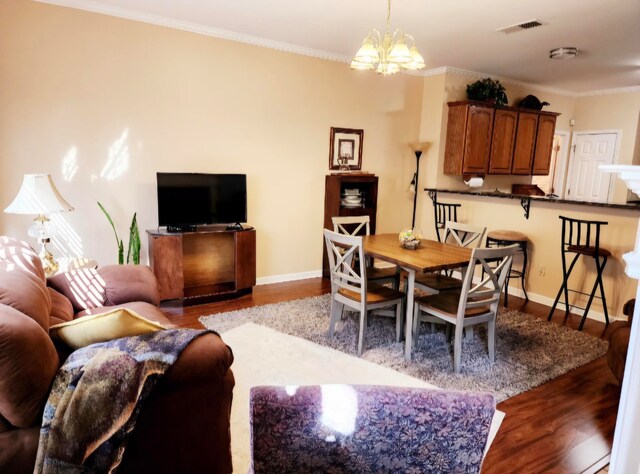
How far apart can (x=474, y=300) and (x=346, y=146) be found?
9.40 feet

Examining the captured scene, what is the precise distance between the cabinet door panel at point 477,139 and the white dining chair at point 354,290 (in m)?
2.94

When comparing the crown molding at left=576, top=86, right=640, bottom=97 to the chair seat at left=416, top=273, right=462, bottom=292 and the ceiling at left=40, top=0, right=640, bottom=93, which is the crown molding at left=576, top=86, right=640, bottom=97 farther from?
the chair seat at left=416, top=273, right=462, bottom=292

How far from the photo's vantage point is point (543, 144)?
6445 mm

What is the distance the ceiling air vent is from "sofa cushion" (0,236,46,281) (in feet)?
13.9

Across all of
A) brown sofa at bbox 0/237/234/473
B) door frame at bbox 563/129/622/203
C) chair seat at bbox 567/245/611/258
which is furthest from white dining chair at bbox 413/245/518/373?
door frame at bbox 563/129/622/203

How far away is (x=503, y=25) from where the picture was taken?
3.98m

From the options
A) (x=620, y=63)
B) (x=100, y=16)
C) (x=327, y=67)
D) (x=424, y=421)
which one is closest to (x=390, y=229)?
(x=327, y=67)

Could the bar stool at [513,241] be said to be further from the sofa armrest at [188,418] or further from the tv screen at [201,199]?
the sofa armrest at [188,418]

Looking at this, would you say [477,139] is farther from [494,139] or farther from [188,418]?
[188,418]

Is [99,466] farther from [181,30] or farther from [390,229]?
[390,229]

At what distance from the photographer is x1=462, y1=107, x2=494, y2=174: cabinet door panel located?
564 cm

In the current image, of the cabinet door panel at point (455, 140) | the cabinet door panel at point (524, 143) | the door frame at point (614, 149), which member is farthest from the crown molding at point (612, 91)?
Answer: the cabinet door panel at point (455, 140)

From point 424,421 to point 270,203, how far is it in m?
4.11

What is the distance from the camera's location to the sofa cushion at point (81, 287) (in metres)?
2.73
